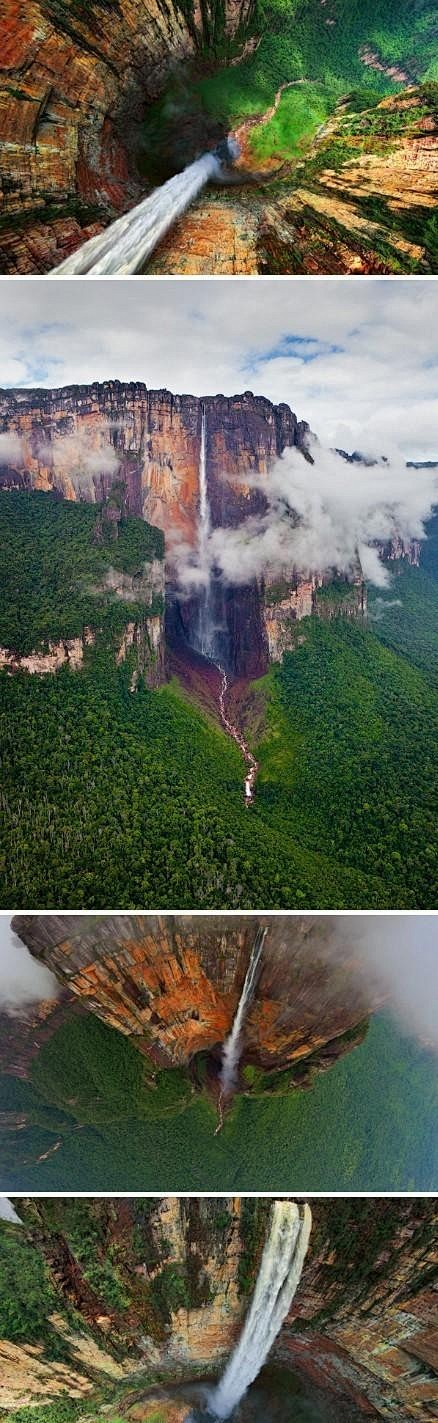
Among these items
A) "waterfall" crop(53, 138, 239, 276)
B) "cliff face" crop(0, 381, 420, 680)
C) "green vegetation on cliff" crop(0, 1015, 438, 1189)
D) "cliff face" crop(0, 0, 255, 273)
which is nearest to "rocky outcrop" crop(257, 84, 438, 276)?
"waterfall" crop(53, 138, 239, 276)

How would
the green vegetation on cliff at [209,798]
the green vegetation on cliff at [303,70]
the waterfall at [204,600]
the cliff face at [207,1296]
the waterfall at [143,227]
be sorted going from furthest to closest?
the waterfall at [204,600] < the green vegetation on cliff at [209,798] < the green vegetation on cliff at [303,70] < the cliff face at [207,1296] < the waterfall at [143,227]

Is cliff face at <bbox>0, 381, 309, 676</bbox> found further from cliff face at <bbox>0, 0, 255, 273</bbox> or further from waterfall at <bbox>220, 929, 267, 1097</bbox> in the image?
waterfall at <bbox>220, 929, 267, 1097</bbox>

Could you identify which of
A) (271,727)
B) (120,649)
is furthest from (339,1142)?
(120,649)

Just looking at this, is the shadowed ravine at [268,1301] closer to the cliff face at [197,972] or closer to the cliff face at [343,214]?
the cliff face at [197,972]

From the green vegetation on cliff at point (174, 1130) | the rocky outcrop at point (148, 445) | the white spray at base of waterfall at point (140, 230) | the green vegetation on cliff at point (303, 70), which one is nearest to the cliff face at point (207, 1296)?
the green vegetation on cliff at point (174, 1130)

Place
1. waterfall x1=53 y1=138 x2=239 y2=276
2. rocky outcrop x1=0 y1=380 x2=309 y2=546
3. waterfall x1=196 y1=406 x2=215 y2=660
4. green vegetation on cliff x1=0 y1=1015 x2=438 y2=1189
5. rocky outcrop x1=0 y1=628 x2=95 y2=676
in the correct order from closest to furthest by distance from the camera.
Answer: waterfall x1=53 y1=138 x2=239 y2=276 → green vegetation on cliff x1=0 y1=1015 x2=438 y2=1189 → rocky outcrop x1=0 y1=628 x2=95 y2=676 → rocky outcrop x1=0 y1=380 x2=309 y2=546 → waterfall x1=196 y1=406 x2=215 y2=660

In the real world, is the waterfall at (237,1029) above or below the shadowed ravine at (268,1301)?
above
